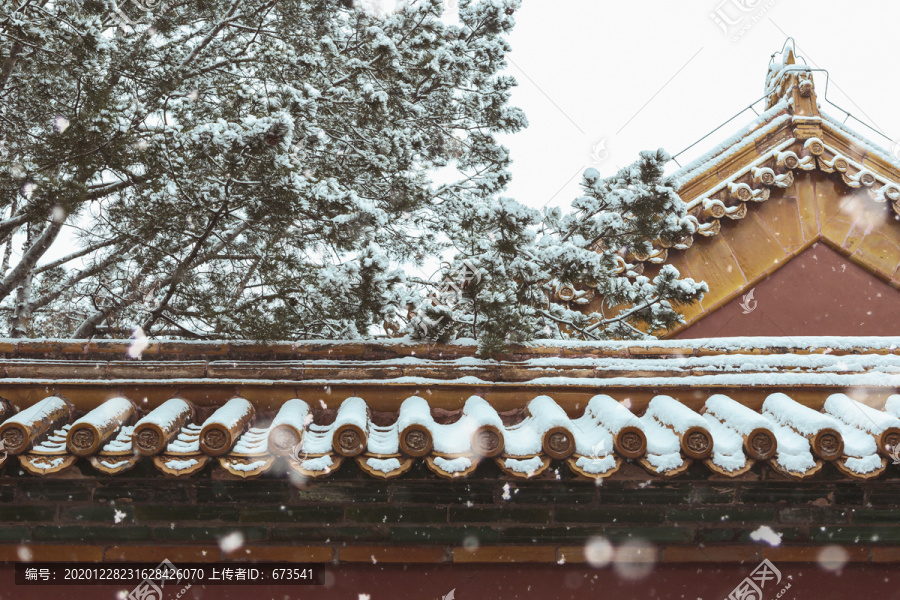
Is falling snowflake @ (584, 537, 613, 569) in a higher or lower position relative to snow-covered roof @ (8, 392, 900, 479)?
lower

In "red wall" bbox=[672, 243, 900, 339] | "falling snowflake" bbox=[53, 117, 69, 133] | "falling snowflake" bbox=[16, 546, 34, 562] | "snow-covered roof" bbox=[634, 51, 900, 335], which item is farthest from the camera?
"snow-covered roof" bbox=[634, 51, 900, 335]

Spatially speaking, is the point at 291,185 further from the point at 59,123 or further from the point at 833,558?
the point at 833,558

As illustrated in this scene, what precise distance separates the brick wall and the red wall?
2.30 m

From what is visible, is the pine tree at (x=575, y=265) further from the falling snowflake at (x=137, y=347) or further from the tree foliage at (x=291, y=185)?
the falling snowflake at (x=137, y=347)

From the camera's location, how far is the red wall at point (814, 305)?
4.58m

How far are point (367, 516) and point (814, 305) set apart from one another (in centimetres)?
395

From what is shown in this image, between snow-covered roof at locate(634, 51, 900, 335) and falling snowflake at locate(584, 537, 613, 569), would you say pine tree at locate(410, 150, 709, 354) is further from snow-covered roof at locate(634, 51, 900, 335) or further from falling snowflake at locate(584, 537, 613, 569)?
falling snowflake at locate(584, 537, 613, 569)

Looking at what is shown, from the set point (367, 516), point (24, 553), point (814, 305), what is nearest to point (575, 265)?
point (367, 516)

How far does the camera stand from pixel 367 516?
2.37m

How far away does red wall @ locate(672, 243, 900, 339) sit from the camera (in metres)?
4.58

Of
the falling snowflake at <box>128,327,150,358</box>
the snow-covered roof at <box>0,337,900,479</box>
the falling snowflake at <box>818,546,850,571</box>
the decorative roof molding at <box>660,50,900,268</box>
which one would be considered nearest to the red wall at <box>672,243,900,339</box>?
the decorative roof molding at <box>660,50,900,268</box>

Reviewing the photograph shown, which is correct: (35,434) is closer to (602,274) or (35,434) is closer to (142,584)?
(142,584)

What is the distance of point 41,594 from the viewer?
7.70ft

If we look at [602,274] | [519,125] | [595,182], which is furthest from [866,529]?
[519,125]
